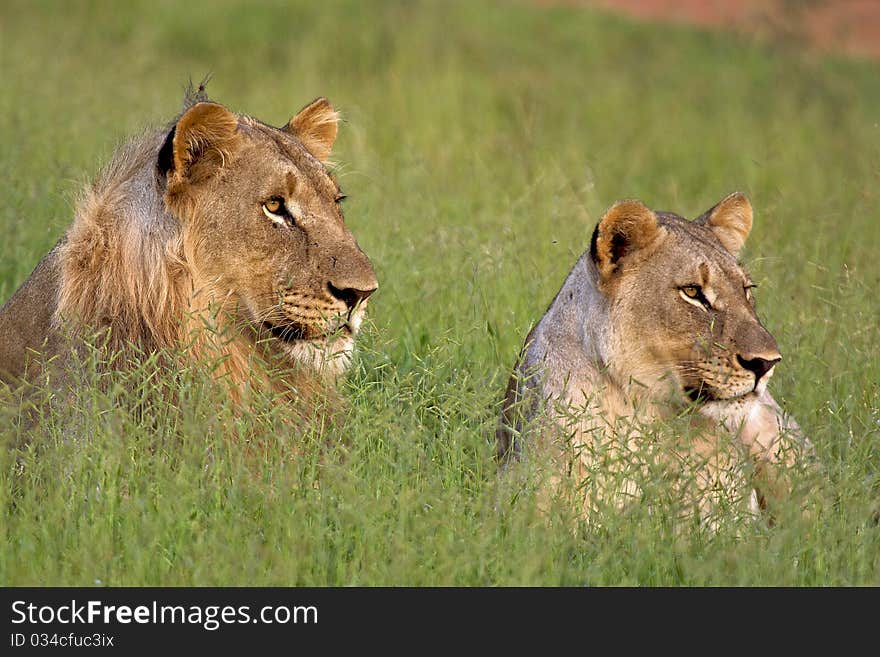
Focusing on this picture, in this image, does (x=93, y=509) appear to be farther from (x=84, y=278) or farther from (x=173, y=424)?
(x=84, y=278)

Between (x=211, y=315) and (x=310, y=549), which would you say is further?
(x=211, y=315)

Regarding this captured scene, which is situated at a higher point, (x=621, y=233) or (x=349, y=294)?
(x=621, y=233)

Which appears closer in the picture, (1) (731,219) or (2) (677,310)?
(2) (677,310)

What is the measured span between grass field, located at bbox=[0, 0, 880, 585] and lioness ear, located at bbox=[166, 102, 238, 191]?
28.6 inches

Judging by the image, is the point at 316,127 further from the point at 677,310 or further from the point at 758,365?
the point at 758,365

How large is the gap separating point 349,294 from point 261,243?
0.35 metres

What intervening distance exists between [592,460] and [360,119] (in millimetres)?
6878

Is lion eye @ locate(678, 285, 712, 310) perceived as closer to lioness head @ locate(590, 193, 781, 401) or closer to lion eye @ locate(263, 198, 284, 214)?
lioness head @ locate(590, 193, 781, 401)

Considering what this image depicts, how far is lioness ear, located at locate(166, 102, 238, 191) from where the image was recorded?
437 cm

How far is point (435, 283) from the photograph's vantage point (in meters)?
6.43

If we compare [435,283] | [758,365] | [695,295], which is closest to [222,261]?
[695,295]

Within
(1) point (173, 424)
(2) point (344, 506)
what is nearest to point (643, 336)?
(2) point (344, 506)

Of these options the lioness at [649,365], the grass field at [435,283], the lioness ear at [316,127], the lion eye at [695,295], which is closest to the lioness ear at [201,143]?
the lioness ear at [316,127]

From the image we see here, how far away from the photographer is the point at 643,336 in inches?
180
